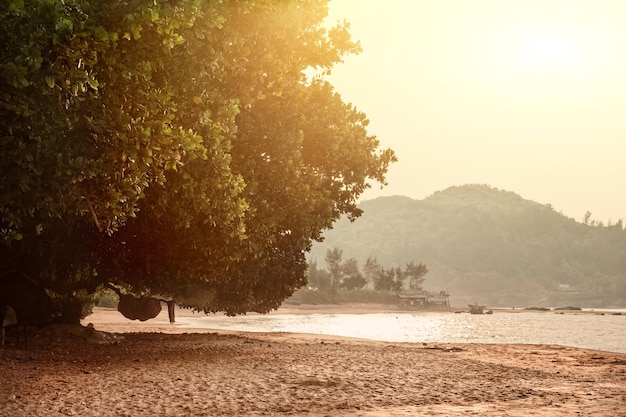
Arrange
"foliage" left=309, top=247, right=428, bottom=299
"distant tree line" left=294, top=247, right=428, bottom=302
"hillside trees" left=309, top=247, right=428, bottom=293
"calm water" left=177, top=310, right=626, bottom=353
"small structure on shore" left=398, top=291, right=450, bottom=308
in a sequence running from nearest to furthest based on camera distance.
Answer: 1. "calm water" left=177, top=310, right=626, bottom=353
2. "small structure on shore" left=398, top=291, right=450, bottom=308
3. "distant tree line" left=294, top=247, right=428, bottom=302
4. "foliage" left=309, top=247, right=428, bottom=299
5. "hillside trees" left=309, top=247, right=428, bottom=293

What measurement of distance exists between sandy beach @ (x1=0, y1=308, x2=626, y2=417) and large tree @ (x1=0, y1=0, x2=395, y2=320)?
3.20 meters

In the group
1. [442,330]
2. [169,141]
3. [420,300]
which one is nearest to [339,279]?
[420,300]

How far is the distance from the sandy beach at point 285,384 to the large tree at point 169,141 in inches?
126

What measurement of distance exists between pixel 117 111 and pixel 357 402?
706cm

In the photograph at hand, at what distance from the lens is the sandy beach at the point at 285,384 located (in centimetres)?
1155

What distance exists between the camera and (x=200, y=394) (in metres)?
12.7

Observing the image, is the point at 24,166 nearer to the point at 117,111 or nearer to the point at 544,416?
the point at 117,111

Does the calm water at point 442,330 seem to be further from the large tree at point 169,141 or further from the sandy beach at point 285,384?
the sandy beach at point 285,384

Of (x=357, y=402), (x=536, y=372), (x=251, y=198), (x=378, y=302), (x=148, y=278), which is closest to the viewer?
(x=357, y=402)

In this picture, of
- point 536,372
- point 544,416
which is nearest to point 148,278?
point 536,372

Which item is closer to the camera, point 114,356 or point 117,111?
point 117,111

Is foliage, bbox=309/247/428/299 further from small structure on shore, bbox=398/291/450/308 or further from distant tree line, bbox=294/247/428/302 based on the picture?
small structure on shore, bbox=398/291/450/308

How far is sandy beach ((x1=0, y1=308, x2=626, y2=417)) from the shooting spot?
11.5 meters

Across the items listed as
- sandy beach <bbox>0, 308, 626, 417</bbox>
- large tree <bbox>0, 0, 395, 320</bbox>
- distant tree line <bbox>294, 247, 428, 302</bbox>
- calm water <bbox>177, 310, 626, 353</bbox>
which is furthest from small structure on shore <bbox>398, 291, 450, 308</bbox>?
sandy beach <bbox>0, 308, 626, 417</bbox>
